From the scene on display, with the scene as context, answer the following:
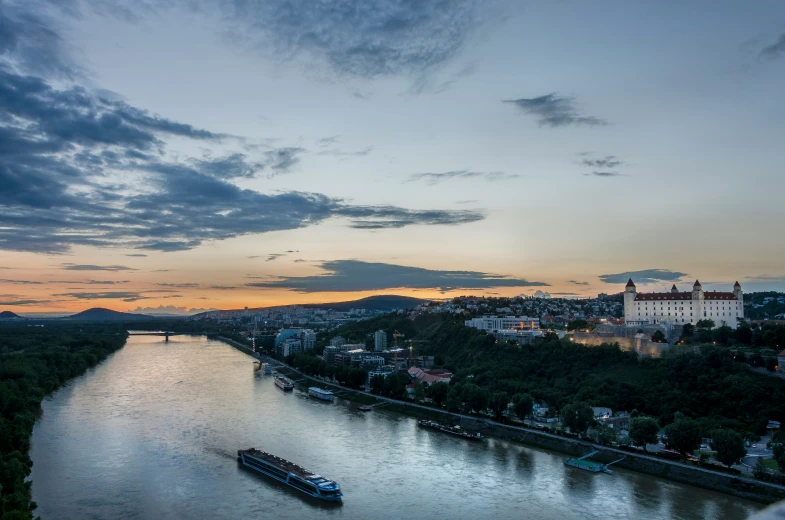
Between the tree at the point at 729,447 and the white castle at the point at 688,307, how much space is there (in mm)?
9237

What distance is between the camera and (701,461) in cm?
949

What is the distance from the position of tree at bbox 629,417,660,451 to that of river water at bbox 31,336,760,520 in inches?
28.9

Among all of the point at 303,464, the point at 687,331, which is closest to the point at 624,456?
the point at 303,464

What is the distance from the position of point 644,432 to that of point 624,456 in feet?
1.81

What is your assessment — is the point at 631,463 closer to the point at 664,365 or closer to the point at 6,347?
the point at 664,365

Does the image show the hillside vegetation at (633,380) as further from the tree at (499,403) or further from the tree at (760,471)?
the tree at (760,471)

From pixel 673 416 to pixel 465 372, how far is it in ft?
21.0

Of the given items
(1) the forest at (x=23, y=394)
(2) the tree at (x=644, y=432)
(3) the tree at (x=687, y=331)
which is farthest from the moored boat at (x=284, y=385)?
(3) the tree at (x=687, y=331)

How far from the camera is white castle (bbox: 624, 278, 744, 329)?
17875 millimetres

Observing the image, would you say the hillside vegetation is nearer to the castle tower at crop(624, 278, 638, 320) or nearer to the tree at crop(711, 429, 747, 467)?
the tree at crop(711, 429, 747, 467)

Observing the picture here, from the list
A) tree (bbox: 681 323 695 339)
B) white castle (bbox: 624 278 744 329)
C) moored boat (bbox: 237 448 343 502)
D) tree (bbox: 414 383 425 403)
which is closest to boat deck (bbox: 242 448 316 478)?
moored boat (bbox: 237 448 343 502)

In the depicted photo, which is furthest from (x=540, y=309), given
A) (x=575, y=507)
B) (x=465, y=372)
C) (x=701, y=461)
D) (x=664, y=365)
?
(x=575, y=507)

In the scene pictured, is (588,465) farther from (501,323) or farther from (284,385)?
(501,323)

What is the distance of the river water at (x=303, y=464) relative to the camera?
7.74m
